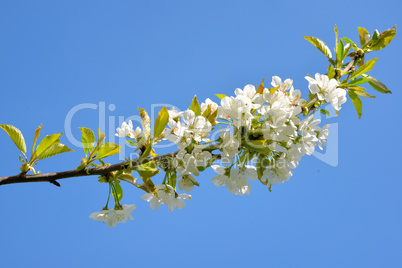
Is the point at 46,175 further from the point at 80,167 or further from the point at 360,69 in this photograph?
the point at 360,69

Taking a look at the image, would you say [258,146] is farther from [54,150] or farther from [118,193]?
[54,150]

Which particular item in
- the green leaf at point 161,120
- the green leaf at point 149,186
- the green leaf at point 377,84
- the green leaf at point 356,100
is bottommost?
the green leaf at point 149,186

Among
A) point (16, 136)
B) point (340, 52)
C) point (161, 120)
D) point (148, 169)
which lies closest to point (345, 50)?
point (340, 52)

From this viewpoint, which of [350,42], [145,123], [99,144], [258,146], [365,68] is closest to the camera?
[258,146]

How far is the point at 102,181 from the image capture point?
167cm

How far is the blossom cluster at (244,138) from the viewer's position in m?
1.55

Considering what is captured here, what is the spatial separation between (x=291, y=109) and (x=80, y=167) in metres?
0.99

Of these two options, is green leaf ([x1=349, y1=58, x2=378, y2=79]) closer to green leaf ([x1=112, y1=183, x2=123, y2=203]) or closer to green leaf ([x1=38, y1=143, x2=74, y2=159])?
green leaf ([x1=112, y1=183, x2=123, y2=203])

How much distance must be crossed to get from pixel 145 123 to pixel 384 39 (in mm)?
1426

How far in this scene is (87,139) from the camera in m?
1.71

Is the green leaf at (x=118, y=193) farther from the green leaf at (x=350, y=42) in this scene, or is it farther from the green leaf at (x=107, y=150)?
the green leaf at (x=350, y=42)

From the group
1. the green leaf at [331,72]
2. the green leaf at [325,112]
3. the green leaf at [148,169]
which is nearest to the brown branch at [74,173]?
the green leaf at [148,169]

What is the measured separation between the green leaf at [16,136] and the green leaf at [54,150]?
0.10 m

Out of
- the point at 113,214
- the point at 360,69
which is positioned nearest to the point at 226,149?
the point at 113,214
